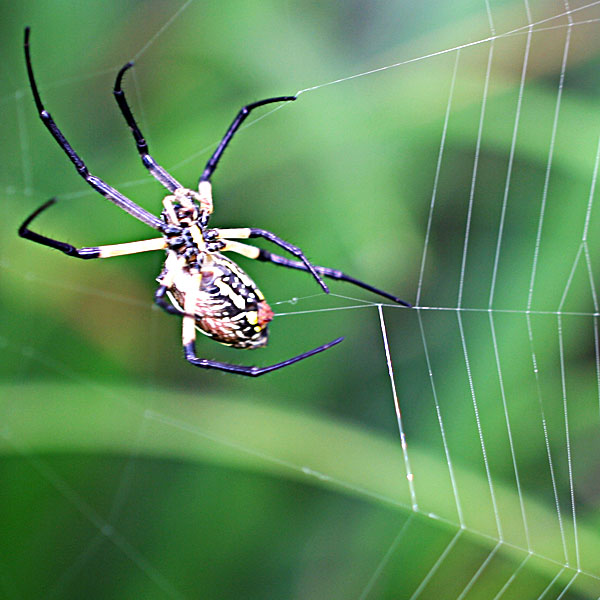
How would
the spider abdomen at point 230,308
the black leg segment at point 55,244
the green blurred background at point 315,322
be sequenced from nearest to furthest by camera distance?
the black leg segment at point 55,244 < the spider abdomen at point 230,308 < the green blurred background at point 315,322

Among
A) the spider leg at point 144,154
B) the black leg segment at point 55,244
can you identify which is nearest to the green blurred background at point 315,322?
the spider leg at point 144,154

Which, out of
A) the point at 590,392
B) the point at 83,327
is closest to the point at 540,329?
the point at 590,392

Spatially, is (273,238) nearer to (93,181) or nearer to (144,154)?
(144,154)

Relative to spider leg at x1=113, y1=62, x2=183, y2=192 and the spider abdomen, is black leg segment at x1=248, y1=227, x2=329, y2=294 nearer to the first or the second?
the spider abdomen

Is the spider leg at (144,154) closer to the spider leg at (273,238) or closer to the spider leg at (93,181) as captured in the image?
the spider leg at (93,181)

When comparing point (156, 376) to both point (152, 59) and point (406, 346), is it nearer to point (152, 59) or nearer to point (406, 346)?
point (406, 346)

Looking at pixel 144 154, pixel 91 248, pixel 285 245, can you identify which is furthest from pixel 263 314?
pixel 144 154

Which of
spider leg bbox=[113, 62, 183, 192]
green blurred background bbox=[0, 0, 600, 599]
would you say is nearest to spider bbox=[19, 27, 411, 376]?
spider leg bbox=[113, 62, 183, 192]
